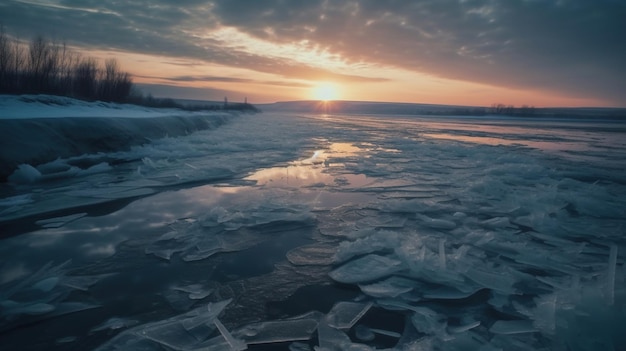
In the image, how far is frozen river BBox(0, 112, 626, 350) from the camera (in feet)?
5.63

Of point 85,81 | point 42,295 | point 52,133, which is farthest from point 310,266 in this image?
point 85,81

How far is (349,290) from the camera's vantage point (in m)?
2.21

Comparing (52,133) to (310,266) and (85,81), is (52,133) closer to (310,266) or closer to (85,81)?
(310,266)

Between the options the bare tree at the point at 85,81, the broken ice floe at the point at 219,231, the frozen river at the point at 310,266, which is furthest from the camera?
the bare tree at the point at 85,81

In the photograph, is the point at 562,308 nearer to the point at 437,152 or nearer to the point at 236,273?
the point at 236,273

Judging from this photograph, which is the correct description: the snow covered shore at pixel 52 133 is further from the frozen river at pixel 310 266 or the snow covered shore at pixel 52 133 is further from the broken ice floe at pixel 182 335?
the broken ice floe at pixel 182 335

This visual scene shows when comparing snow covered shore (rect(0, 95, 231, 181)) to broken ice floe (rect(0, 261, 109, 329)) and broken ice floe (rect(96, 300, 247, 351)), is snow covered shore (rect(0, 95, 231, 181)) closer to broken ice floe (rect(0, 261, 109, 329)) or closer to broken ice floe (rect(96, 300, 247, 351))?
broken ice floe (rect(0, 261, 109, 329))

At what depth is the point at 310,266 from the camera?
99.9 inches

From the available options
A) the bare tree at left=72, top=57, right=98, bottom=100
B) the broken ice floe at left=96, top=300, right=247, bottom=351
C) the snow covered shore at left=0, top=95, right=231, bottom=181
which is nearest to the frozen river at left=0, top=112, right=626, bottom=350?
the broken ice floe at left=96, top=300, right=247, bottom=351

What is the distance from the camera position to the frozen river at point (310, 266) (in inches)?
67.6

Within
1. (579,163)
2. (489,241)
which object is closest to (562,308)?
(489,241)

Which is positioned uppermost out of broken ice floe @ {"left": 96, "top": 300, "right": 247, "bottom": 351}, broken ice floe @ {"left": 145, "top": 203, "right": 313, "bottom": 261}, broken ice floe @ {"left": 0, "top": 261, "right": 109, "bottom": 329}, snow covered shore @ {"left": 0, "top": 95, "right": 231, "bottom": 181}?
snow covered shore @ {"left": 0, "top": 95, "right": 231, "bottom": 181}

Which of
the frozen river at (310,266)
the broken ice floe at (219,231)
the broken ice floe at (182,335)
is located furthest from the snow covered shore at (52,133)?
the broken ice floe at (182,335)

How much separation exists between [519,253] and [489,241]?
11.0 inches
